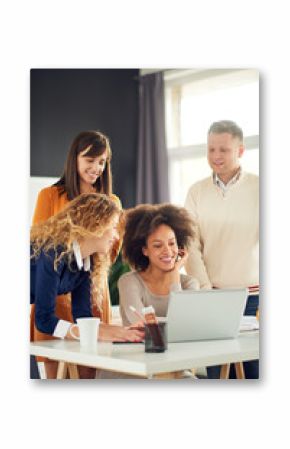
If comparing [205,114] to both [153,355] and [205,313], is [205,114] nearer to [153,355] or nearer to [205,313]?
[205,313]

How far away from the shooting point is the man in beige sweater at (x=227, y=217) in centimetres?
263

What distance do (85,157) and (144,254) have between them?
41cm

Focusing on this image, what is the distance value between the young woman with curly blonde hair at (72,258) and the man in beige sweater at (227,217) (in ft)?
1.00

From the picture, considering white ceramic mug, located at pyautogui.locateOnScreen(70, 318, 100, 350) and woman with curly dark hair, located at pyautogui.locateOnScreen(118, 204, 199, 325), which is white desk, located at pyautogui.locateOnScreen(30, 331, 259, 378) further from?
woman with curly dark hair, located at pyautogui.locateOnScreen(118, 204, 199, 325)

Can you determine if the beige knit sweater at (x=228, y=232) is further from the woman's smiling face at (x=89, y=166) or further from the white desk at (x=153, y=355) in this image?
the woman's smiling face at (x=89, y=166)

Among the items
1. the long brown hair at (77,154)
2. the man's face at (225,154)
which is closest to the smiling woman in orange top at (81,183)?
the long brown hair at (77,154)

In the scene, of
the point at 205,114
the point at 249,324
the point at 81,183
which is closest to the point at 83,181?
the point at 81,183

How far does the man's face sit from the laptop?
427 mm

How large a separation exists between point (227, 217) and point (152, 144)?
39cm

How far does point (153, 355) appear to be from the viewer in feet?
7.70

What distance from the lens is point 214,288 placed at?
8.56 feet

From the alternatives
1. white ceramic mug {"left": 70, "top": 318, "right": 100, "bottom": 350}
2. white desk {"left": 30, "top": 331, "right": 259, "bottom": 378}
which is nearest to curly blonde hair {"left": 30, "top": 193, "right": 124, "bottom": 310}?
white ceramic mug {"left": 70, "top": 318, "right": 100, "bottom": 350}
